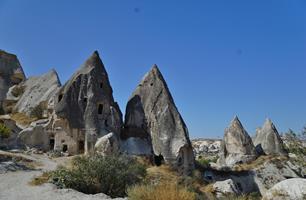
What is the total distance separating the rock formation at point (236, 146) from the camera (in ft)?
102

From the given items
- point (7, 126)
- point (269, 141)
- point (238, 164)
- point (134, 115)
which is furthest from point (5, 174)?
point (269, 141)

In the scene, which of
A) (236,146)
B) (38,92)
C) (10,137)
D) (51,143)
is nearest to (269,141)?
(236,146)

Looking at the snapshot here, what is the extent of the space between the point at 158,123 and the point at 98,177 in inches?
550

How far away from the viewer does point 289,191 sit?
8273 millimetres

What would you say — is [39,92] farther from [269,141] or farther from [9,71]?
[269,141]

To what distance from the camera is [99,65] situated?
87.0 ft

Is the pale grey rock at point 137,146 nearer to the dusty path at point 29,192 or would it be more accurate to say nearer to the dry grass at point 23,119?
the dry grass at point 23,119

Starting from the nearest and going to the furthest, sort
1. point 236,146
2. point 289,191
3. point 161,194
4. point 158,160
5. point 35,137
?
point 161,194, point 289,191, point 35,137, point 158,160, point 236,146

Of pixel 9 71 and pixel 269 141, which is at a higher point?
pixel 9 71

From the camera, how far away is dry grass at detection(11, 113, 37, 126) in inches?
1078

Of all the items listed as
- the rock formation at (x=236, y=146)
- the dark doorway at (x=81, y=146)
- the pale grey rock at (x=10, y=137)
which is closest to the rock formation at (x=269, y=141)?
the rock formation at (x=236, y=146)

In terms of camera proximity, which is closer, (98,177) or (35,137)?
(98,177)

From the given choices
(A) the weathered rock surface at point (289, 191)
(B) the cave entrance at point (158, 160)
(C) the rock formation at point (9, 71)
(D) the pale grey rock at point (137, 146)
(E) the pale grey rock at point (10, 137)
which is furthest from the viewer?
(C) the rock formation at point (9, 71)

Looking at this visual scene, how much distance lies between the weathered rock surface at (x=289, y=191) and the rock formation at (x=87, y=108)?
53.4ft
